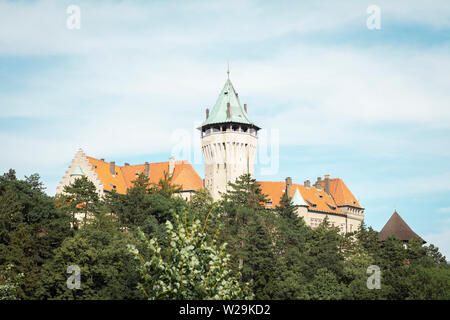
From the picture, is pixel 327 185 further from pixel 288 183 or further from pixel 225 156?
pixel 225 156

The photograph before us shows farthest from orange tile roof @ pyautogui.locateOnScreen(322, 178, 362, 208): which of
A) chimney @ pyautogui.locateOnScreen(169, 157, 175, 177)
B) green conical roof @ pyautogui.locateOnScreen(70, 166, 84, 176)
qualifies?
green conical roof @ pyautogui.locateOnScreen(70, 166, 84, 176)

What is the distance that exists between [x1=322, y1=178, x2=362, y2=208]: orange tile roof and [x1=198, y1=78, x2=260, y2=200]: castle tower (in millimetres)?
19164

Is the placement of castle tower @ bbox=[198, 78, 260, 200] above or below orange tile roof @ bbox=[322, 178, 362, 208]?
above

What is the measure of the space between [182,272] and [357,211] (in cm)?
8762

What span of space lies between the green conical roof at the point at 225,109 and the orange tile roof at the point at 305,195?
1151 centimetres

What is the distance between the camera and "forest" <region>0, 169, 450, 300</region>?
152 feet

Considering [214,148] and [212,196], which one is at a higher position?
[214,148]

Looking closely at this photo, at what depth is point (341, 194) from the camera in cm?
9688

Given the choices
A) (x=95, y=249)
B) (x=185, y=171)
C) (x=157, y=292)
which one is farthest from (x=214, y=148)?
(x=157, y=292)

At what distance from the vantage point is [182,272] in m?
14.3

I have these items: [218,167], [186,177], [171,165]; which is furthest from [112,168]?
[218,167]

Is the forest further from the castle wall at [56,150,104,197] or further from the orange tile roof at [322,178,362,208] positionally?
the orange tile roof at [322,178,362,208]

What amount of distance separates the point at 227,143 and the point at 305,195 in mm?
15430
